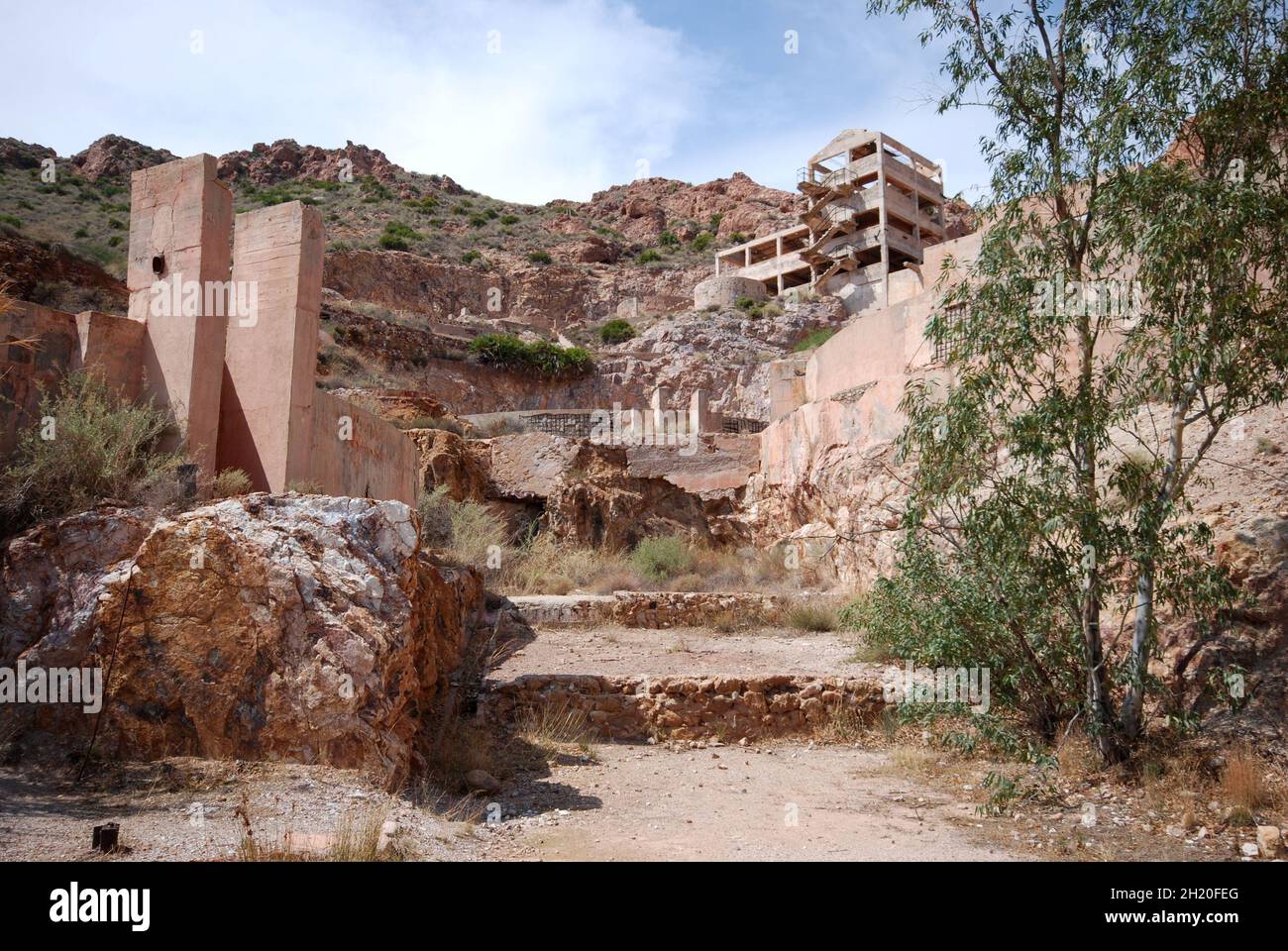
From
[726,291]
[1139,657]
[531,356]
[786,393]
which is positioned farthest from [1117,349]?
[726,291]

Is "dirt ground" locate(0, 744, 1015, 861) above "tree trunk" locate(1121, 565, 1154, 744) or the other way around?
the other way around

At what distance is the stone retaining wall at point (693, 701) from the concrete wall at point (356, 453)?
2889mm

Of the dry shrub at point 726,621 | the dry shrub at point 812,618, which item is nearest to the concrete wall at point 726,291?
the dry shrub at point 726,621

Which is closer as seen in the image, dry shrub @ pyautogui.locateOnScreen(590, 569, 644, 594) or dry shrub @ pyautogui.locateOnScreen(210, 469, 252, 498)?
dry shrub @ pyautogui.locateOnScreen(210, 469, 252, 498)

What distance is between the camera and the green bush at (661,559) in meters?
16.9

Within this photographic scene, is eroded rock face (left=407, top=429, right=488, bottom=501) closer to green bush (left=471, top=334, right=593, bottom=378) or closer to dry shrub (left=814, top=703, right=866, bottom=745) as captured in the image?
dry shrub (left=814, top=703, right=866, bottom=745)

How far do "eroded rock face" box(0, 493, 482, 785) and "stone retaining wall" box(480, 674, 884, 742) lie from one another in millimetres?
2886

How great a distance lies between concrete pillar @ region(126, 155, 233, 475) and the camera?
8633 millimetres

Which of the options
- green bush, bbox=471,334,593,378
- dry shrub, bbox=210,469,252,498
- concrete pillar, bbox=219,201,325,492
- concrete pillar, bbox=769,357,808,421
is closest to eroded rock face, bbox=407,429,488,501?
concrete pillar, bbox=769,357,808,421

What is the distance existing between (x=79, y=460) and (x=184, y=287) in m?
2.21

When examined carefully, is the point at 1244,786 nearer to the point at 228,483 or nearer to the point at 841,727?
the point at 841,727

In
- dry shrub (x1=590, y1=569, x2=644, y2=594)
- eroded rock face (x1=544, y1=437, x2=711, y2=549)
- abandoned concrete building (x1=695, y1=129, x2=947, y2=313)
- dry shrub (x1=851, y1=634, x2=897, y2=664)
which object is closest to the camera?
dry shrub (x1=851, y1=634, x2=897, y2=664)

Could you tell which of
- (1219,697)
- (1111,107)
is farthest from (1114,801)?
(1111,107)

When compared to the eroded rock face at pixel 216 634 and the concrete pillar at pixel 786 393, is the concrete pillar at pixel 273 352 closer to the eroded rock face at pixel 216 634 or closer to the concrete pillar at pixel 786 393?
the eroded rock face at pixel 216 634
